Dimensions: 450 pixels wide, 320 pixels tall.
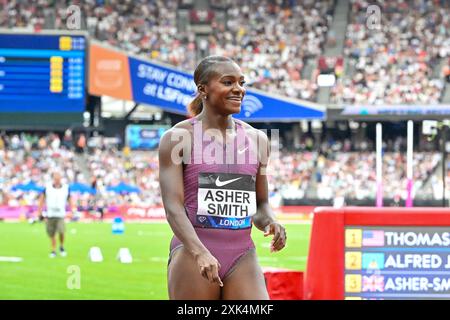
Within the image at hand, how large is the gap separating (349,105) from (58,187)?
23.3 m

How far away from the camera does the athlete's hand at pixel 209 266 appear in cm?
497

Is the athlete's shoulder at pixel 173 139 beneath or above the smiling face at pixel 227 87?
beneath

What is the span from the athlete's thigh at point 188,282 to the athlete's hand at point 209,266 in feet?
0.45

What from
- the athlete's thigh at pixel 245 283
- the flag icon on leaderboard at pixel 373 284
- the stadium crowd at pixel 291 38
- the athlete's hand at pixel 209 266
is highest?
the stadium crowd at pixel 291 38

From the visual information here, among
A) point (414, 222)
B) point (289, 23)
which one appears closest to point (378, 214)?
point (414, 222)

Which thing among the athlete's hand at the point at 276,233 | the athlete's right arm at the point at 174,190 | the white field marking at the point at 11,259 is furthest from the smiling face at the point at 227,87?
the white field marking at the point at 11,259

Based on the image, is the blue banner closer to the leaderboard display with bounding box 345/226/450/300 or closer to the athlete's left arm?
the leaderboard display with bounding box 345/226/450/300

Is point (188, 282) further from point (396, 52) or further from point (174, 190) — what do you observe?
point (396, 52)

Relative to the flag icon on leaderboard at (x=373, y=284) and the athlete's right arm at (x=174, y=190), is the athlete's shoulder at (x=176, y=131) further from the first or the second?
the flag icon on leaderboard at (x=373, y=284)

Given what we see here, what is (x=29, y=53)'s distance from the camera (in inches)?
1427

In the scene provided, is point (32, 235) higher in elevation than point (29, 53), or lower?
lower

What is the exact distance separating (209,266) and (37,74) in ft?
105
